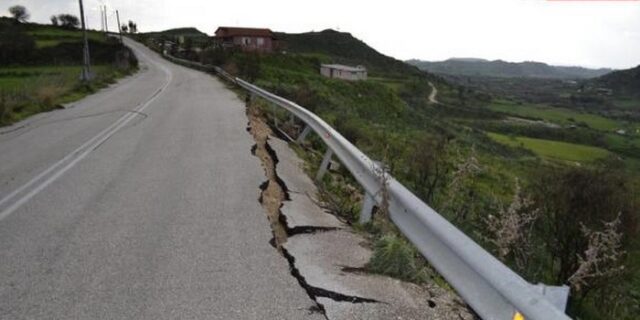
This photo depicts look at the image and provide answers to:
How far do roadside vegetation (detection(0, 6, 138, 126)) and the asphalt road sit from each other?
6549 millimetres

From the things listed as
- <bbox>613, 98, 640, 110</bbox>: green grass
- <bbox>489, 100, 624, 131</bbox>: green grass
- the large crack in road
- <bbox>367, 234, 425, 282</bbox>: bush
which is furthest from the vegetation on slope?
<bbox>613, 98, 640, 110</bbox>: green grass

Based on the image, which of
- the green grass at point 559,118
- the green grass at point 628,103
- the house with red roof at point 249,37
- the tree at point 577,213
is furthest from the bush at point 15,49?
the green grass at point 628,103

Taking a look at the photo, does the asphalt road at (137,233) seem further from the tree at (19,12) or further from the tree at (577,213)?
the tree at (19,12)

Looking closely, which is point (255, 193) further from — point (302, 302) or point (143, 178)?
point (302, 302)

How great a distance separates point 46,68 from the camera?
170ft

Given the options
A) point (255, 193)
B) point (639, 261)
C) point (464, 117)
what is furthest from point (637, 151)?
point (255, 193)

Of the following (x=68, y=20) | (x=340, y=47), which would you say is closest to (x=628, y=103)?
(x=340, y=47)

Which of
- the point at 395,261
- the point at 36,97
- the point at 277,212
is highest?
the point at 395,261

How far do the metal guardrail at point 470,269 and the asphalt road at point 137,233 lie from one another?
35.4 inches

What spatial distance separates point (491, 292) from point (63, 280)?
297cm

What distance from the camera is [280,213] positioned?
5602 millimetres

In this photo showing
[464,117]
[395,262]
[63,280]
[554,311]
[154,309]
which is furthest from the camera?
[464,117]

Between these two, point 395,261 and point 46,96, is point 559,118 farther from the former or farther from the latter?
point 395,261

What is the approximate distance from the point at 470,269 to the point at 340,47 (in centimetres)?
17902
